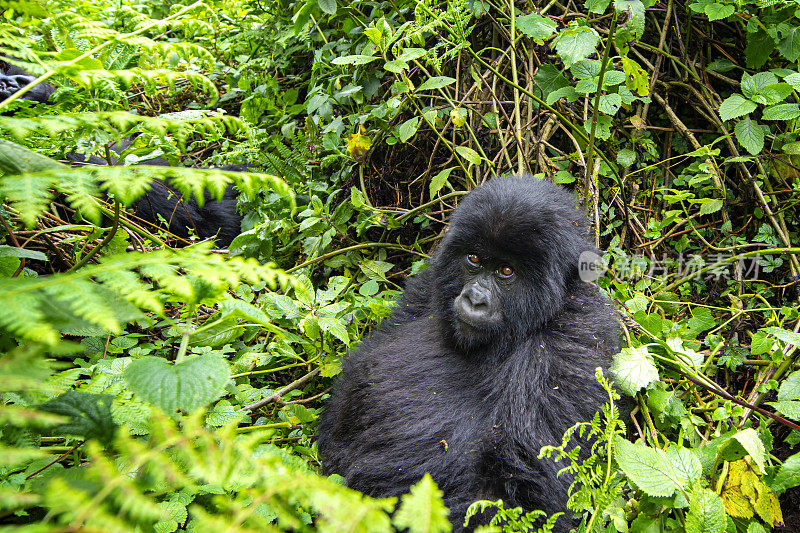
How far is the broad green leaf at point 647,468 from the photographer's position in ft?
6.49

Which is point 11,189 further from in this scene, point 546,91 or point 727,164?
point 727,164

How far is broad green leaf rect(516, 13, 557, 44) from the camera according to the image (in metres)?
3.37

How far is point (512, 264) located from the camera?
2539 mm

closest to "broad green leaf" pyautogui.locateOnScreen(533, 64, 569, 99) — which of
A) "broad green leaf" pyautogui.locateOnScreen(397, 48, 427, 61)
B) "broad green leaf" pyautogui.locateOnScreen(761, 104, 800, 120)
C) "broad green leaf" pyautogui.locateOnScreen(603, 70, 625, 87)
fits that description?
"broad green leaf" pyautogui.locateOnScreen(603, 70, 625, 87)

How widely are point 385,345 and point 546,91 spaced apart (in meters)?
1.95

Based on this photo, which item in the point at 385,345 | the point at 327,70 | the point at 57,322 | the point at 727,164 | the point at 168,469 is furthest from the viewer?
the point at 327,70

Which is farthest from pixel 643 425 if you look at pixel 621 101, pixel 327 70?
pixel 327 70

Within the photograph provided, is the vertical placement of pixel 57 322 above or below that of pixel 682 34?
above

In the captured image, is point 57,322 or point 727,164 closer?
point 57,322

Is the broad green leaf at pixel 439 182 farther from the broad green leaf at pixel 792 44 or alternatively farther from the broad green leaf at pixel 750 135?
Answer: the broad green leaf at pixel 792 44

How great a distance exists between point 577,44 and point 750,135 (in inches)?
49.1

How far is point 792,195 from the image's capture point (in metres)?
3.48

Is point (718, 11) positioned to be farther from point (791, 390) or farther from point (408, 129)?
point (791, 390)

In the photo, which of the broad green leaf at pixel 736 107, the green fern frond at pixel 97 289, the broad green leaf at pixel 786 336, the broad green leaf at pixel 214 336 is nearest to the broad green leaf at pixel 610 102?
the broad green leaf at pixel 736 107
